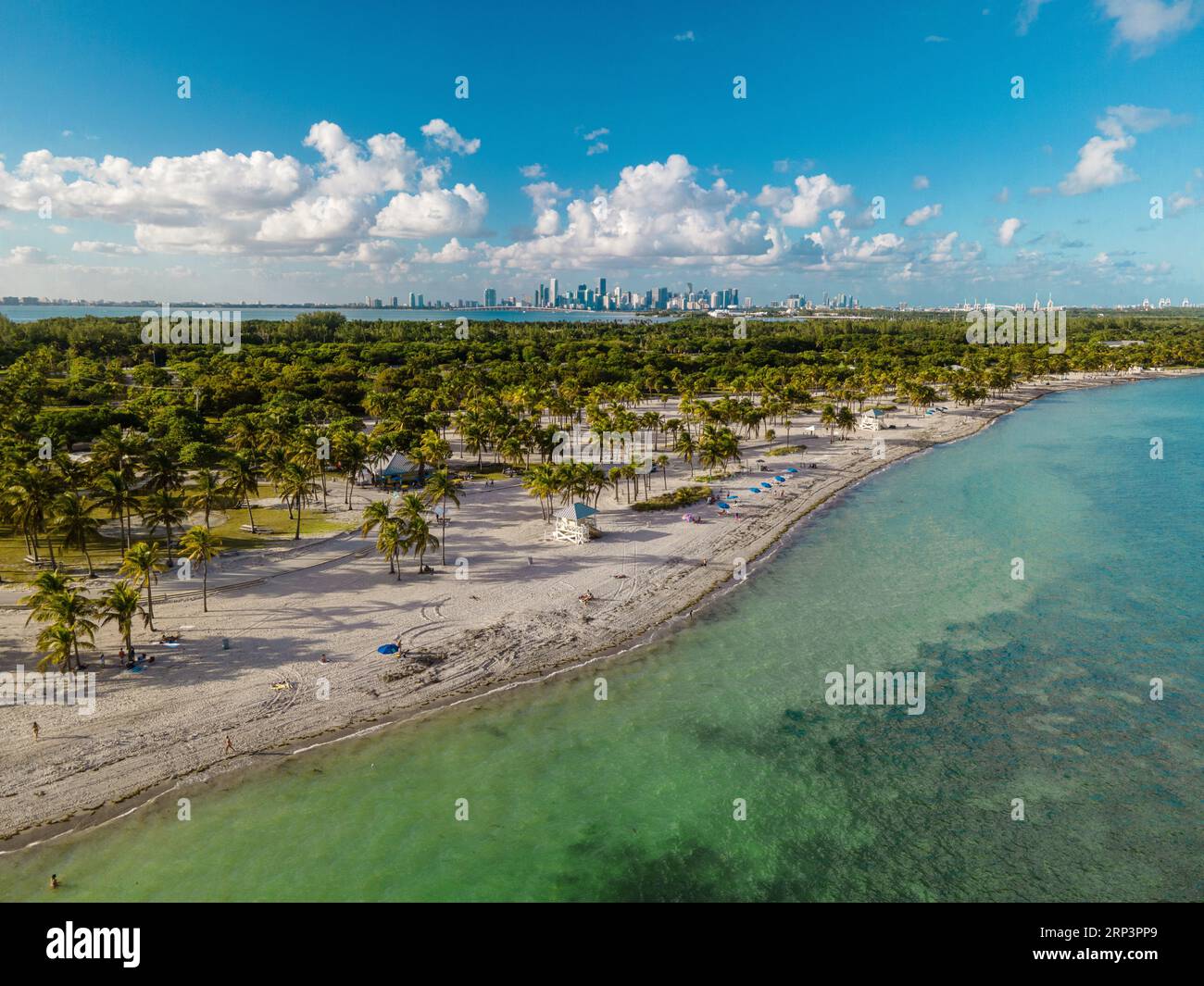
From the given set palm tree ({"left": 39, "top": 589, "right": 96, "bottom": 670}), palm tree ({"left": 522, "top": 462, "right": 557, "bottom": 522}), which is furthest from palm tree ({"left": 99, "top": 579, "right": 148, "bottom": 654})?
palm tree ({"left": 522, "top": 462, "right": 557, "bottom": 522})

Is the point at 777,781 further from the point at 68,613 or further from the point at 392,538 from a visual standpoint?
the point at 68,613

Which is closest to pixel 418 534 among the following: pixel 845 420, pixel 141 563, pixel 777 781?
pixel 141 563

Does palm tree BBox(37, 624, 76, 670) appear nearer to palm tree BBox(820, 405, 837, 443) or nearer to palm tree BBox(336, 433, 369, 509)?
palm tree BBox(336, 433, 369, 509)

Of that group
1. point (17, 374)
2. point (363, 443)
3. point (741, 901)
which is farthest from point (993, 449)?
point (17, 374)

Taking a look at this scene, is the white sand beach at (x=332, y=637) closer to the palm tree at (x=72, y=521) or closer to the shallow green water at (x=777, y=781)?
the shallow green water at (x=777, y=781)
